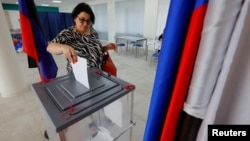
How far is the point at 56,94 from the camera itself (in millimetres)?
773

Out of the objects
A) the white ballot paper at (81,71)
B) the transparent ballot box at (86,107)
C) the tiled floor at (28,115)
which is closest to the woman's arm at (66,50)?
the white ballot paper at (81,71)

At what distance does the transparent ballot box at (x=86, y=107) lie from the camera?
2.09 ft

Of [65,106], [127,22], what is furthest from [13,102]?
[127,22]

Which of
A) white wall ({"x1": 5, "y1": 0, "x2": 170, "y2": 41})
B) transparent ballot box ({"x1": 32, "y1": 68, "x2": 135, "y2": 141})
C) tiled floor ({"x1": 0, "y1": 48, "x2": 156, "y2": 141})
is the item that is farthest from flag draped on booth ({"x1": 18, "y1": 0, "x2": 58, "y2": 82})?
white wall ({"x1": 5, "y1": 0, "x2": 170, "y2": 41})

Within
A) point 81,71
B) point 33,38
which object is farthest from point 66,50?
point 33,38

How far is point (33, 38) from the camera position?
1.27m

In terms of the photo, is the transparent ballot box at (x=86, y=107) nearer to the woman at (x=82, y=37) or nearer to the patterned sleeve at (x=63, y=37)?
the woman at (x=82, y=37)

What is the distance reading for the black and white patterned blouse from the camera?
3.54 feet

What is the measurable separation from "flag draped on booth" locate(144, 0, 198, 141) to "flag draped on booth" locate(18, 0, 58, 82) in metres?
1.13

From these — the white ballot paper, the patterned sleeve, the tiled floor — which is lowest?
the tiled floor

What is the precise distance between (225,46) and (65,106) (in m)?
0.67

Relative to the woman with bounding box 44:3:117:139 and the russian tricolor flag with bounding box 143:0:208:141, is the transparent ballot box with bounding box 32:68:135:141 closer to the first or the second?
the woman with bounding box 44:3:117:139

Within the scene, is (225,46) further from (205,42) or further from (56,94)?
(56,94)

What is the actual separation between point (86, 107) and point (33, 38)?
3.35 ft
